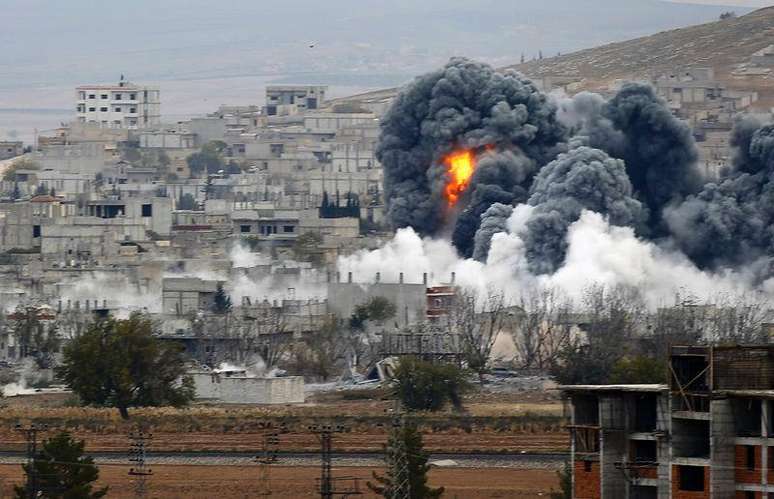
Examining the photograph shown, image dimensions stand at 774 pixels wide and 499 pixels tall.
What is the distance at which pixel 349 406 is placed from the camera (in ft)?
280

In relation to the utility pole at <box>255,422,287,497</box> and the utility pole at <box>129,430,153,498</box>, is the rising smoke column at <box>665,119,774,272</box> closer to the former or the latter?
the utility pole at <box>255,422,287,497</box>

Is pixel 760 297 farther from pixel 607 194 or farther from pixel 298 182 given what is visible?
pixel 298 182

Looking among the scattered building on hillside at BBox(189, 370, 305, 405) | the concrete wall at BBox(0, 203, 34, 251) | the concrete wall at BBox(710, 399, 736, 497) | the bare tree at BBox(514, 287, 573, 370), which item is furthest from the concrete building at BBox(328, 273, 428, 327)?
the concrete wall at BBox(710, 399, 736, 497)

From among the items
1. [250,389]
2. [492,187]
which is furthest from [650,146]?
[250,389]

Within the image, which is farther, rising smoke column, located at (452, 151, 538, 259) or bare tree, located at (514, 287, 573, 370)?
rising smoke column, located at (452, 151, 538, 259)

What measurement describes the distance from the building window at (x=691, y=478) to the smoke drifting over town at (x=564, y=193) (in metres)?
70.0

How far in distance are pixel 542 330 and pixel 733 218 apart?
21704mm

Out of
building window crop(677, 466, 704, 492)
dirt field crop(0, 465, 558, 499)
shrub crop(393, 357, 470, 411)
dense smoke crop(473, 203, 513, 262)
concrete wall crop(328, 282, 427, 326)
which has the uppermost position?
dense smoke crop(473, 203, 513, 262)

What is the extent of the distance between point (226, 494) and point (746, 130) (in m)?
64.9

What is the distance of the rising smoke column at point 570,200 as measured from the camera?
117 m

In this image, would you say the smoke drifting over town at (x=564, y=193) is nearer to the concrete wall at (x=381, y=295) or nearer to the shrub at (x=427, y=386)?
the concrete wall at (x=381, y=295)

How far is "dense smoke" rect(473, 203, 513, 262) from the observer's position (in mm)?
119875

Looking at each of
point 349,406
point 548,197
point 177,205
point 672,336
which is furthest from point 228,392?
point 177,205

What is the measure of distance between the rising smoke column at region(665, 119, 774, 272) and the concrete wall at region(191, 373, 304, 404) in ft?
110
